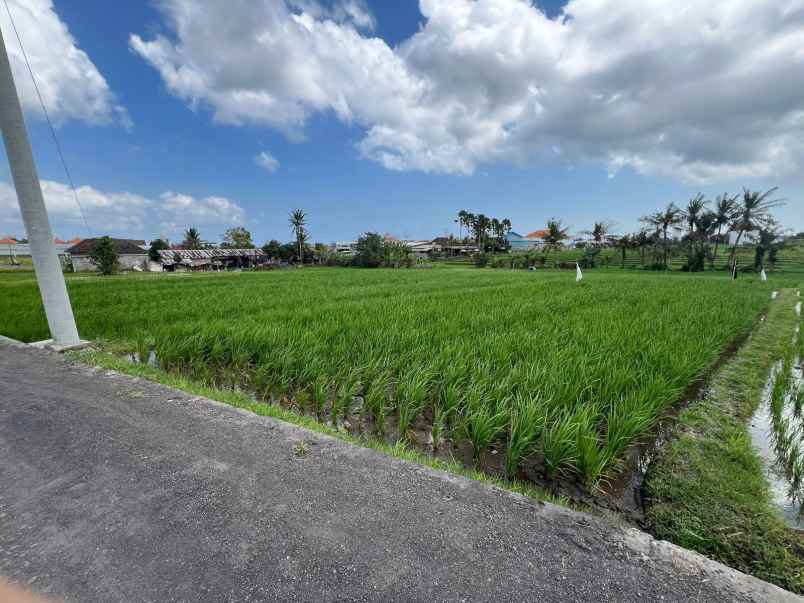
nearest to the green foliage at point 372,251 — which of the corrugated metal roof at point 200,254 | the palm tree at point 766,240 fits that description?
the corrugated metal roof at point 200,254

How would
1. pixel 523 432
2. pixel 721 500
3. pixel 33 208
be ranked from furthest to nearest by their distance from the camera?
pixel 33 208 → pixel 523 432 → pixel 721 500

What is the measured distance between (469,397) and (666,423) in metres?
1.86

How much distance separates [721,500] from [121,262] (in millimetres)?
45277

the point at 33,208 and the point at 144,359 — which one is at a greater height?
the point at 33,208

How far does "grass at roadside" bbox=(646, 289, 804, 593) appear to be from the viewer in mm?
1563

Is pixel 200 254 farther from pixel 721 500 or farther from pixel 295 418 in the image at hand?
pixel 721 500

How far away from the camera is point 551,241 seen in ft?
153

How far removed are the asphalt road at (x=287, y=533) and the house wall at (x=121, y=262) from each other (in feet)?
133

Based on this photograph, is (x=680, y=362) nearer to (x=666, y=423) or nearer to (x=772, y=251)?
(x=666, y=423)

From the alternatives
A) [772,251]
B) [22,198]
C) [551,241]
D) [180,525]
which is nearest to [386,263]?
[551,241]

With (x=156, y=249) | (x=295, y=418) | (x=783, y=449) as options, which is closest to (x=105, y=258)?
(x=156, y=249)

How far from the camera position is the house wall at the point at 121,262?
34.7 m

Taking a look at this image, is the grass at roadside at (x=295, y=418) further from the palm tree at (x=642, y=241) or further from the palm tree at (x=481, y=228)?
the palm tree at (x=481, y=228)

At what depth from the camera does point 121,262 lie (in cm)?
3541
